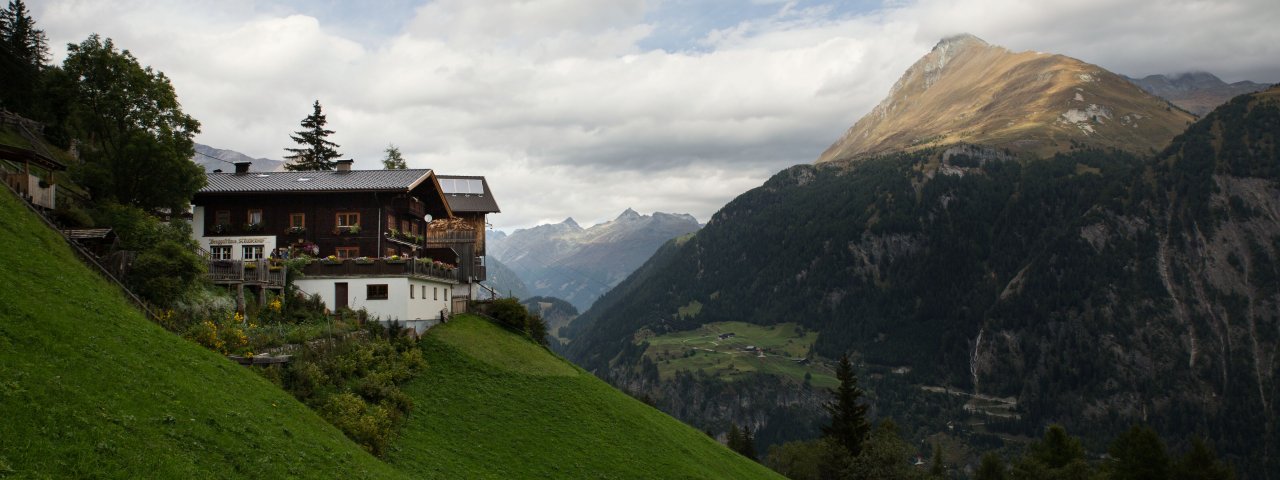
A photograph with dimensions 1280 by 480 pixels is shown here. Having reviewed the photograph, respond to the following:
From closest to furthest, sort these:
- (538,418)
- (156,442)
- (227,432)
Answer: (156,442) → (227,432) → (538,418)

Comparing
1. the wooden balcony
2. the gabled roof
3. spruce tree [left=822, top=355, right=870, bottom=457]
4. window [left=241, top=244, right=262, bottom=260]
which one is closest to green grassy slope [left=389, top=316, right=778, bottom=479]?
window [left=241, top=244, right=262, bottom=260]

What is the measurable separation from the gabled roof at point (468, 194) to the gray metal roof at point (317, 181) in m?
21.1

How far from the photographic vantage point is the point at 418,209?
67875mm

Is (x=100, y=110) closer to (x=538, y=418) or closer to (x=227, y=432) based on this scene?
(x=538, y=418)

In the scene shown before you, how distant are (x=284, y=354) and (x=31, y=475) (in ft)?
61.9

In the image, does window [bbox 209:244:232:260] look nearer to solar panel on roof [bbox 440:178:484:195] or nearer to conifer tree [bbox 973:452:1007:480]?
solar panel on roof [bbox 440:178:484:195]

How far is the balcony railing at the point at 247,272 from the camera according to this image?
4453 centimetres

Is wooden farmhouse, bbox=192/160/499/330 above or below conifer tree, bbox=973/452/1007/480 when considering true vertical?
above

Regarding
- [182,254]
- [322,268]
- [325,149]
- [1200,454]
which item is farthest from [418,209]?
[1200,454]

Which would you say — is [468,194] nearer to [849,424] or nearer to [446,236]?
[446,236]

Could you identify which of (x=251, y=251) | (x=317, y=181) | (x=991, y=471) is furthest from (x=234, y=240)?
(x=991, y=471)

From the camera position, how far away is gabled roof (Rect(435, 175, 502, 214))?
88.9 metres

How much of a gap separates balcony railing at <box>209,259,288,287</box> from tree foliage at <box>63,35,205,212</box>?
10.0 meters

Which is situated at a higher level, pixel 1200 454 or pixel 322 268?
pixel 322 268
